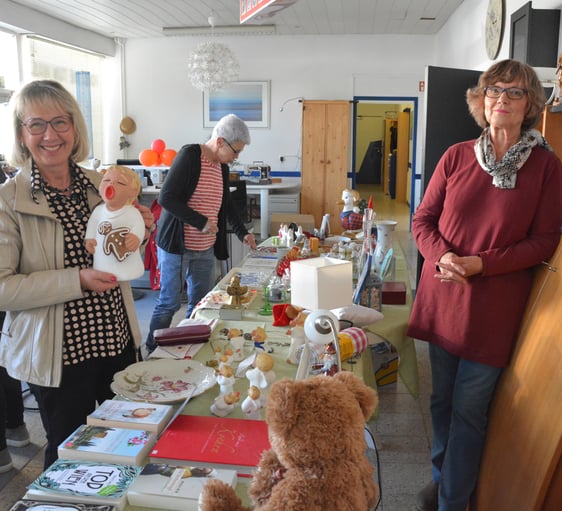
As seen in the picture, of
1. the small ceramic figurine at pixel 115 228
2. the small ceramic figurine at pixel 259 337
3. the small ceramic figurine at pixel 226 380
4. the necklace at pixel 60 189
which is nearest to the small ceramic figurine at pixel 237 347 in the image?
the small ceramic figurine at pixel 259 337

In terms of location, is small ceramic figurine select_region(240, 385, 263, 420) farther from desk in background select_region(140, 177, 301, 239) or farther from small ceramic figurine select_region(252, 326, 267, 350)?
desk in background select_region(140, 177, 301, 239)

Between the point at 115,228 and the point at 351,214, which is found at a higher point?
the point at 115,228

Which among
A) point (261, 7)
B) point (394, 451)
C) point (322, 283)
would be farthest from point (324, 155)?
point (322, 283)

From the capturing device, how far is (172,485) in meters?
1.07

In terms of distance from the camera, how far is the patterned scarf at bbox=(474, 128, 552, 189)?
1621mm

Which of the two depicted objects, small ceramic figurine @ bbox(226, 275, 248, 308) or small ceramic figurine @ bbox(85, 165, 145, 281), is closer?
small ceramic figurine @ bbox(85, 165, 145, 281)

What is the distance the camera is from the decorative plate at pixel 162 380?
1.47 meters

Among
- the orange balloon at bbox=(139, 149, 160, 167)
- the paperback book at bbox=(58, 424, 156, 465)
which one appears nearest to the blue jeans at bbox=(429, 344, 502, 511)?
the paperback book at bbox=(58, 424, 156, 465)

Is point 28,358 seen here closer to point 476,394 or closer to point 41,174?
point 41,174

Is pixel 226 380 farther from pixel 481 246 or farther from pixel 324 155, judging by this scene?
pixel 324 155

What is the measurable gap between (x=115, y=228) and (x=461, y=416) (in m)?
1.25

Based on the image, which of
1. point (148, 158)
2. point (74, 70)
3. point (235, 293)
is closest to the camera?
point (235, 293)

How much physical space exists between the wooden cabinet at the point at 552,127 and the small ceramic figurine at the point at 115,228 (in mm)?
1699

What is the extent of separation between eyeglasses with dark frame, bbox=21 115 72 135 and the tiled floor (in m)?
1.48
